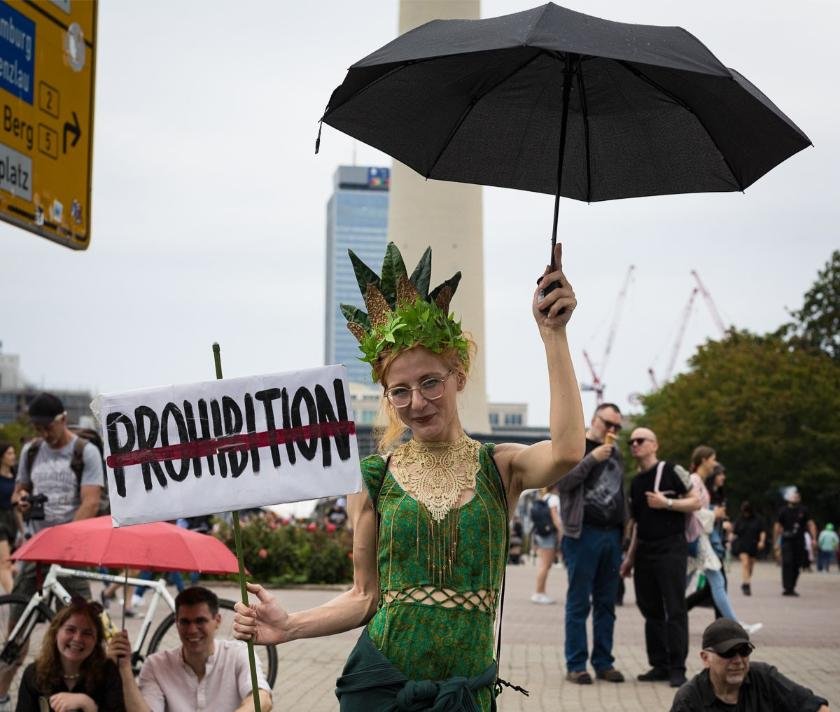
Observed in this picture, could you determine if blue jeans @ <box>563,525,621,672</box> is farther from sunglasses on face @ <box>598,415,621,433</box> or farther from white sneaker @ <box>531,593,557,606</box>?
white sneaker @ <box>531,593,557,606</box>

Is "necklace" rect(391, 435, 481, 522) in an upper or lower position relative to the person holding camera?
upper

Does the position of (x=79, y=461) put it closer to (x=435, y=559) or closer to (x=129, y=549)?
(x=129, y=549)

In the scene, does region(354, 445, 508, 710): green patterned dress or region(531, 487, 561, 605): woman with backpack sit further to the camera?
region(531, 487, 561, 605): woman with backpack

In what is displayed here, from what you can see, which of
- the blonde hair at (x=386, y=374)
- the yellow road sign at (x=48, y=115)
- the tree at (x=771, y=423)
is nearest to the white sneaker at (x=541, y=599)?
the yellow road sign at (x=48, y=115)

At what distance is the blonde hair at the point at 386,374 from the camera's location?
171 inches

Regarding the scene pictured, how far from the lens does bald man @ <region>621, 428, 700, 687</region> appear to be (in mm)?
11414

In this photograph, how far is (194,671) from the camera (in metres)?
7.52

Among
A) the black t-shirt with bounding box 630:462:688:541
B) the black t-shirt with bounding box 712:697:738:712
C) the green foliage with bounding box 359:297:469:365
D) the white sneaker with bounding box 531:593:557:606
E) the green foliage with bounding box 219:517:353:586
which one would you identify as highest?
the green foliage with bounding box 359:297:469:365

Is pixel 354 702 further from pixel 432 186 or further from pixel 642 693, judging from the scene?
pixel 432 186

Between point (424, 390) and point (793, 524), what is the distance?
22283mm

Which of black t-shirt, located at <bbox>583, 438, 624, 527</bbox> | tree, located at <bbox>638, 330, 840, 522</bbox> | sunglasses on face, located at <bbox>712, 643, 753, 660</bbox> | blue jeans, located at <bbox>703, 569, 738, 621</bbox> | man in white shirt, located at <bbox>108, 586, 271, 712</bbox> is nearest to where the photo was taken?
sunglasses on face, located at <bbox>712, 643, 753, 660</bbox>

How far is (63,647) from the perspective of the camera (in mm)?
7418

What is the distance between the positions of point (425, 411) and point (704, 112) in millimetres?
1483

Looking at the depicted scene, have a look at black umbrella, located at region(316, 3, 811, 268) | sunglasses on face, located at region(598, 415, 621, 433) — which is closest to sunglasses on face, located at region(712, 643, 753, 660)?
black umbrella, located at region(316, 3, 811, 268)
